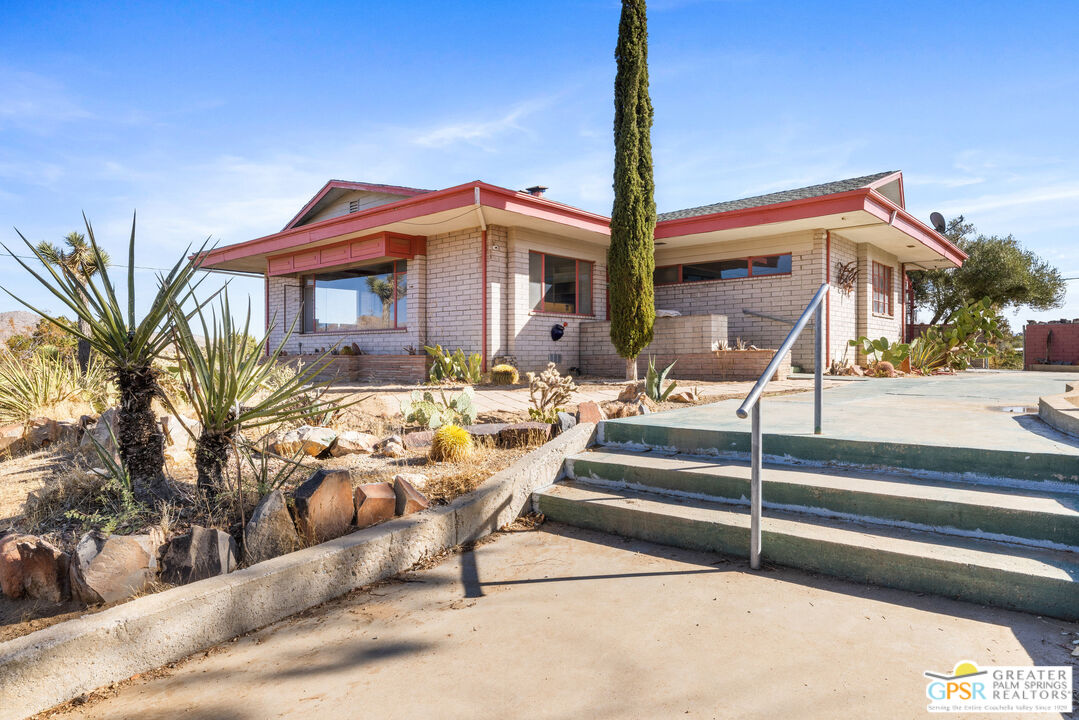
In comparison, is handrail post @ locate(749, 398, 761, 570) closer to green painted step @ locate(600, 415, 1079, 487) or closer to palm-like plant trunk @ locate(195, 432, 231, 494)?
green painted step @ locate(600, 415, 1079, 487)

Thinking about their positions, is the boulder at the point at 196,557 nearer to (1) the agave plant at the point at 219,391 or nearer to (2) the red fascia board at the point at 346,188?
(1) the agave plant at the point at 219,391

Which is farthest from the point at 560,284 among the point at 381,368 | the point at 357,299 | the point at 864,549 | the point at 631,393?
the point at 864,549

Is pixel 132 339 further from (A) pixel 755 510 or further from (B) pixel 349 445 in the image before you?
(A) pixel 755 510

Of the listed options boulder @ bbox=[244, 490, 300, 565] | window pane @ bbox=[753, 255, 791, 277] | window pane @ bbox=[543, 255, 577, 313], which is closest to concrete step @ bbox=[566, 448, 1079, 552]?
boulder @ bbox=[244, 490, 300, 565]

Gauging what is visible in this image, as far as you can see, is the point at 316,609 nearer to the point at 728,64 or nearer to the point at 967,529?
the point at 967,529

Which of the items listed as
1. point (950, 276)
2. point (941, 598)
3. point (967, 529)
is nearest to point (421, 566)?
point (941, 598)

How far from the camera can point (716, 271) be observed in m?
12.6

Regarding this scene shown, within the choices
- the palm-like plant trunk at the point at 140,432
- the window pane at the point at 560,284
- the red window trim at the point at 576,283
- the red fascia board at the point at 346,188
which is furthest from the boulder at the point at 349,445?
the red fascia board at the point at 346,188

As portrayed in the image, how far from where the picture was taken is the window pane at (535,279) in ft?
37.2

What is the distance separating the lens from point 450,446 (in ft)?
12.4

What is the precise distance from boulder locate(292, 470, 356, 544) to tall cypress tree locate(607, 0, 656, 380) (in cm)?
698

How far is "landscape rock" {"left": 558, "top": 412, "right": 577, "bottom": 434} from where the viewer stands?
4.07 meters

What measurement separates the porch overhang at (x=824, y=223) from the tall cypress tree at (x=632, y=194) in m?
2.20

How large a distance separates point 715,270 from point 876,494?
1064 cm
